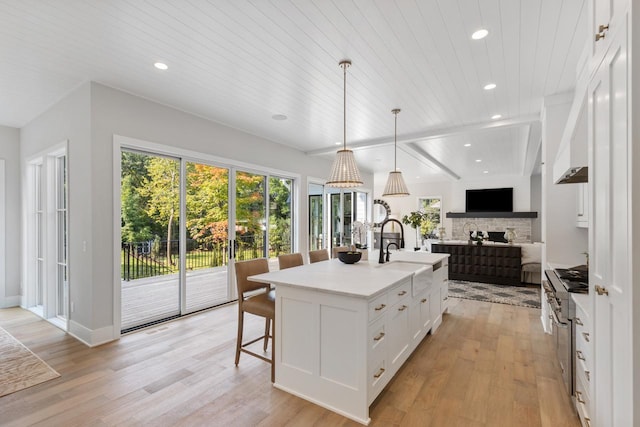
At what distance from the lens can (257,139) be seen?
511 centimetres

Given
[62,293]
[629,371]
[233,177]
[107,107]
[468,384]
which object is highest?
[107,107]

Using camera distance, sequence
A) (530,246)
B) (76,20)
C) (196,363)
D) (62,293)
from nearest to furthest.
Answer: (76,20) → (196,363) → (62,293) → (530,246)

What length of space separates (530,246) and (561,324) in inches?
176

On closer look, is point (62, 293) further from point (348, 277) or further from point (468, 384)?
point (468, 384)

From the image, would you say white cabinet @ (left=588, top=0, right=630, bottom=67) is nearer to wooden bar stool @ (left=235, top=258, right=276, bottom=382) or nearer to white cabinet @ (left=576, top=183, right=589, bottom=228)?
white cabinet @ (left=576, top=183, right=589, bottom=228)

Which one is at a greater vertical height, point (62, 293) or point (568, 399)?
point (62, 293)

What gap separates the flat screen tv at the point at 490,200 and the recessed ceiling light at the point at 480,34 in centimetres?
908

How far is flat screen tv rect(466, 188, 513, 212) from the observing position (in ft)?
32.8

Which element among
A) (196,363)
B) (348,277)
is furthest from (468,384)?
(196,363)

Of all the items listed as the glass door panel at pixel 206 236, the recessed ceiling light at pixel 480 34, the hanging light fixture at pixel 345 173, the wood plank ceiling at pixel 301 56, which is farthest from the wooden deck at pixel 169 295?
the recessed ceiling light at pixel 480 34

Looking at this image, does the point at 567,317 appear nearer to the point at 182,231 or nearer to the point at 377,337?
the point at 377,337

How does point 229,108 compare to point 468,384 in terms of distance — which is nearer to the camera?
point 468,384

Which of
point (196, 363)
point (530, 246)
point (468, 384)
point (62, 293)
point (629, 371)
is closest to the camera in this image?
point (629, 371)

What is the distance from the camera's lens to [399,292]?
2477 millimetres
